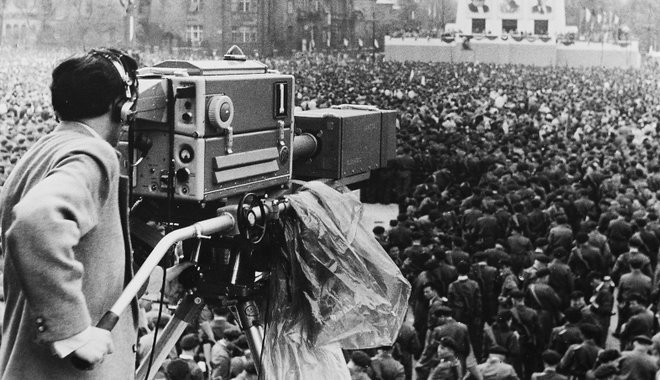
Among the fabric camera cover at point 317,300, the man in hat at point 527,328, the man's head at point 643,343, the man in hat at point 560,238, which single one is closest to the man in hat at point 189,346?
the man in hat at point 527,328

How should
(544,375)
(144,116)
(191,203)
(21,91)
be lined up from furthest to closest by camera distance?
(21,91)
(544,375)
(191,203)
(144,116)

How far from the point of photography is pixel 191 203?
2816 mm

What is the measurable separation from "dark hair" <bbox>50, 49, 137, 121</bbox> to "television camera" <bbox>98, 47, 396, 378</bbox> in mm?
311

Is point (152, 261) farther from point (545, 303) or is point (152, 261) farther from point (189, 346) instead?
point (545, 303)

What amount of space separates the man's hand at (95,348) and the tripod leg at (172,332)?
0.63m

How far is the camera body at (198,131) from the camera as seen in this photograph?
8.70 feet

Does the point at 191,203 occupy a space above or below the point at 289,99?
below

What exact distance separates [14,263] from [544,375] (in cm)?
553

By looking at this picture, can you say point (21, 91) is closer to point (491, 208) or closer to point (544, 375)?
point (491, 208)

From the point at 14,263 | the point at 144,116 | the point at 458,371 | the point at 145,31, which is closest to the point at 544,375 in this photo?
the point at 458,371

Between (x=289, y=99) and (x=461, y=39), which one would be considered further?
(x=461, y=39)

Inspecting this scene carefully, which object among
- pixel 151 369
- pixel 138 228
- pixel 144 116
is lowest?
pixel 151 369

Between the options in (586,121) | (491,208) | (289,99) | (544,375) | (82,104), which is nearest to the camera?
(82,104)

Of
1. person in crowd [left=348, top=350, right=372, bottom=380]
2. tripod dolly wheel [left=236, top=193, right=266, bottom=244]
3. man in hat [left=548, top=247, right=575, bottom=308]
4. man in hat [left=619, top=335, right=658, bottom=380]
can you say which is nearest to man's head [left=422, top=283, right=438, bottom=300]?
man in hat [left=548, top=247, right=575, bottom=308]
